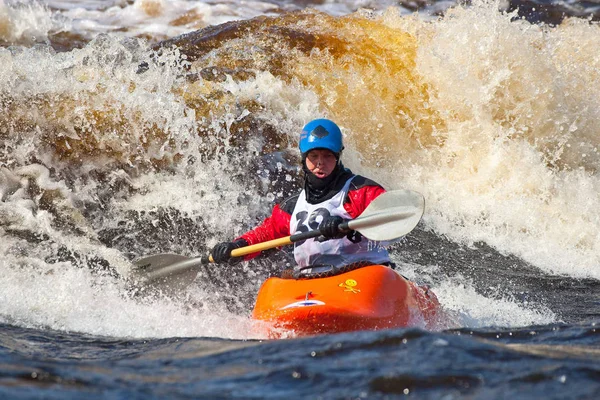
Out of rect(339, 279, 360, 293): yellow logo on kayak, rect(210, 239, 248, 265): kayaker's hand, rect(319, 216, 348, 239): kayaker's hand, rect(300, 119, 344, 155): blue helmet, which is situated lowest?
rect(210, 239, 248, 265): kayaker's hand

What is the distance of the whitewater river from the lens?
10.8ft

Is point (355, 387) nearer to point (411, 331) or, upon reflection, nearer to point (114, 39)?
point (411, 331)

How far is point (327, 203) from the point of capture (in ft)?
16.9

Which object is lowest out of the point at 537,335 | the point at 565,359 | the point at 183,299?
the point at 183,299

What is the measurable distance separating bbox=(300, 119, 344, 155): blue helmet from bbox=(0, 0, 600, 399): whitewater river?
118 centimetres

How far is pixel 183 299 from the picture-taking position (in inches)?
219

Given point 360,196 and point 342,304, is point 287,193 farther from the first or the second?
point 342,304

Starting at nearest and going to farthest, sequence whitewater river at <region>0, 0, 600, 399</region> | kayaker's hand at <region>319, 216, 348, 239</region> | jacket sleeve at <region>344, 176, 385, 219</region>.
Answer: whitewater river at <region>0, 0, 600, 399</region>, kayaker's hand at <region>319, 216, 348, 239</region>, jacket sleeve at <region>344, 176, 385, 219</region>

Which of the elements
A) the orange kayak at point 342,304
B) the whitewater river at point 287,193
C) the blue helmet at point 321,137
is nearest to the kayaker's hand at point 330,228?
the orange kayak at point 342,304

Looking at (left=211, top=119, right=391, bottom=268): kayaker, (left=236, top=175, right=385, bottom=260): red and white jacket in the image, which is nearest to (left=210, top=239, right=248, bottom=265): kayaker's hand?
(left=211, top=119, right=391, bottom=268): kayaker

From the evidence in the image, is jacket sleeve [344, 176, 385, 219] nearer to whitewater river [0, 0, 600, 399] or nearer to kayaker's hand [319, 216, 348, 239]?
kayaker's hand [319, 216, 348, 239]

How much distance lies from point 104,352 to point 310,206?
1722mm

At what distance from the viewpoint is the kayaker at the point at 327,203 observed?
5039 millimetres

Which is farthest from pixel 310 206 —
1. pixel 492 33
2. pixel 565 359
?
pixel 492 33
